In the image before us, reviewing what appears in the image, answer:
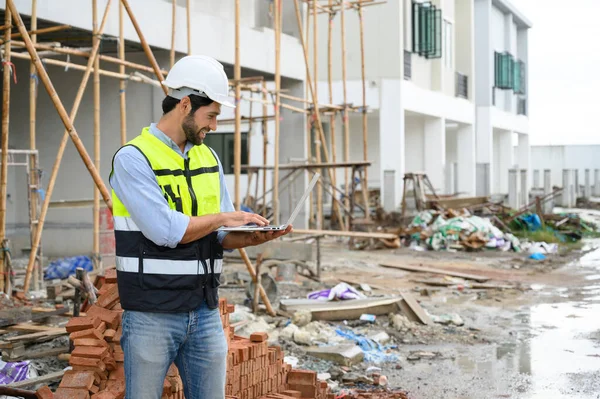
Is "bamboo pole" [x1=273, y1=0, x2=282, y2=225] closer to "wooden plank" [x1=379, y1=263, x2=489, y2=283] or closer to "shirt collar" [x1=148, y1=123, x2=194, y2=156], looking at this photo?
"wooden plank" [x1=379, y1=263, x2=489, y2=283]

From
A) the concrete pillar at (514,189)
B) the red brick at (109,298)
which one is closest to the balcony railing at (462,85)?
the concrete pillar at (514,189)

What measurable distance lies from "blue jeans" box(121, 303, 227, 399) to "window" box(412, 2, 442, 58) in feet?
84.9

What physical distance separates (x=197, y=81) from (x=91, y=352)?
69.9 inches

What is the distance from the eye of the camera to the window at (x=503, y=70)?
1507 inches

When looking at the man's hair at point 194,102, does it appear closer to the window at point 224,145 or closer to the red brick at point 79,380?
the red brick at point 79,380

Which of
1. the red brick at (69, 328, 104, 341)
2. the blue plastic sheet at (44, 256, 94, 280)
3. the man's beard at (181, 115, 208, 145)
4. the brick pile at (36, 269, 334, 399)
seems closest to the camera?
the man's beard at (181, 115, 208, 145)

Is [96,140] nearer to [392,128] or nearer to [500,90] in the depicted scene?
[392,128]

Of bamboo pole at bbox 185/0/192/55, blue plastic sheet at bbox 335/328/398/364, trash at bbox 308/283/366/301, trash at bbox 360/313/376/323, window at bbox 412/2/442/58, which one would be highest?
window at bbox 412/2/442/58

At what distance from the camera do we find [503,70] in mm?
38844

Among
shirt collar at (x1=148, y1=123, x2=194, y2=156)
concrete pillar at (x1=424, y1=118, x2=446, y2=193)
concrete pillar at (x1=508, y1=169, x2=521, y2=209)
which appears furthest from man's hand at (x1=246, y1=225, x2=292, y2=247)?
concrete pillar at (x1=508, y1=169, x2=521, y2=209)

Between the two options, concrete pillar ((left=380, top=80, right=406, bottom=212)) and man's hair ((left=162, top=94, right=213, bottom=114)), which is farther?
concrete pillar ((left=380, top=80, right=406, bottom=212))

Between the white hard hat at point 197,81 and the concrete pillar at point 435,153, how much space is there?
26420 mm

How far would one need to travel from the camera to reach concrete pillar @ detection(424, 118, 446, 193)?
29.5m

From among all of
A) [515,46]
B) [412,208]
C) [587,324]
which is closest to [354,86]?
[412,208]
